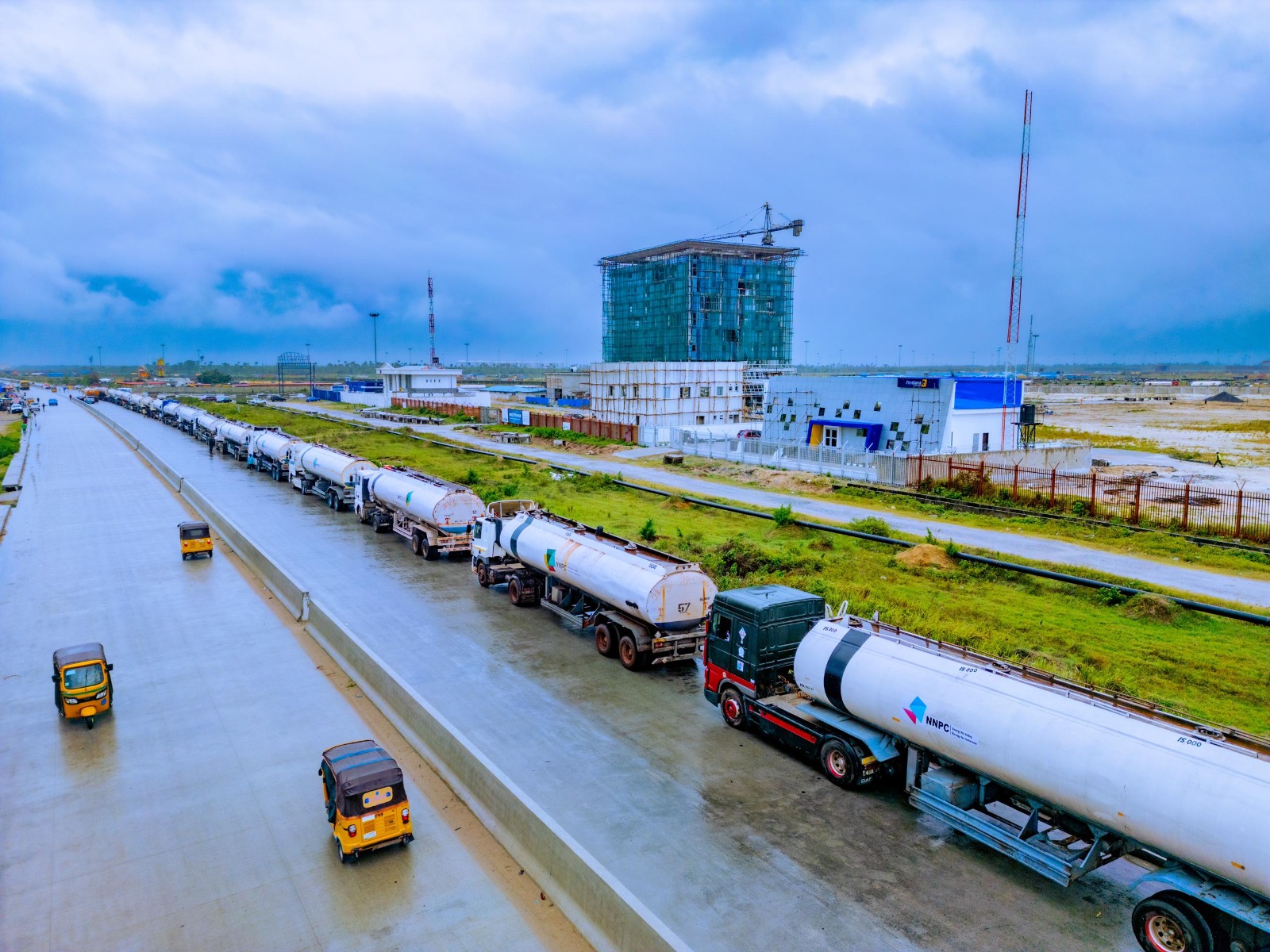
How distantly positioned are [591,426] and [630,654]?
185 feet

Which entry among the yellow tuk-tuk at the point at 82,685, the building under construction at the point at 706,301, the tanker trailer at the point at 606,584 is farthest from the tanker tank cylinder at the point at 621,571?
the building under construction at the point at 706,301

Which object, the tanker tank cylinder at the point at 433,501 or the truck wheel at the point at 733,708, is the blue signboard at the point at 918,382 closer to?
the tanker tank cylinder at the point at 433,501

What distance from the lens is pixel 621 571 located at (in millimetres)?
21234

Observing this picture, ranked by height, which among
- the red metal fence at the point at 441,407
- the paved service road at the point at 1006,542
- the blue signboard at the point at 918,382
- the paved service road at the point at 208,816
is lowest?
the paved service road at the point at 208,816

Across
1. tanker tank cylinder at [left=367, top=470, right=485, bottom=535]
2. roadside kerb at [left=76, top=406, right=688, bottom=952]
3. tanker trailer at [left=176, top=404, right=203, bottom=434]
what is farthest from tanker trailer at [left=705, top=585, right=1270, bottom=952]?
tanker trailer at [left=176, top=404, right=203, bottom=434]

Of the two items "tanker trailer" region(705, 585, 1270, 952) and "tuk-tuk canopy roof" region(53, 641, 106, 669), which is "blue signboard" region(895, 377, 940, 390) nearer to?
"tanker trailer" region(705, 585, 1270, 952)

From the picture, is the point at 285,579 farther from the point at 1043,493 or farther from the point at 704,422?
the point at 704,422

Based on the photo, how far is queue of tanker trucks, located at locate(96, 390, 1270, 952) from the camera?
10000mm

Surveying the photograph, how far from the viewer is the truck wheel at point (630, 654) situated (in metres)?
20.5

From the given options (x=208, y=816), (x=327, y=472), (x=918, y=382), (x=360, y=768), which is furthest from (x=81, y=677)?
(x=918, y=382)

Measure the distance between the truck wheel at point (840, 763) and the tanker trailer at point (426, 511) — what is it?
62.7ft

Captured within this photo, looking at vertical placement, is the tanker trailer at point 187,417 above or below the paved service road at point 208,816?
above

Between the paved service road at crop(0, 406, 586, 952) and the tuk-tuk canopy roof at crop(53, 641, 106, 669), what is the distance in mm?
1469

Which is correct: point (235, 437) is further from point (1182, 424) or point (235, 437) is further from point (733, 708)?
point (1182, 424)
